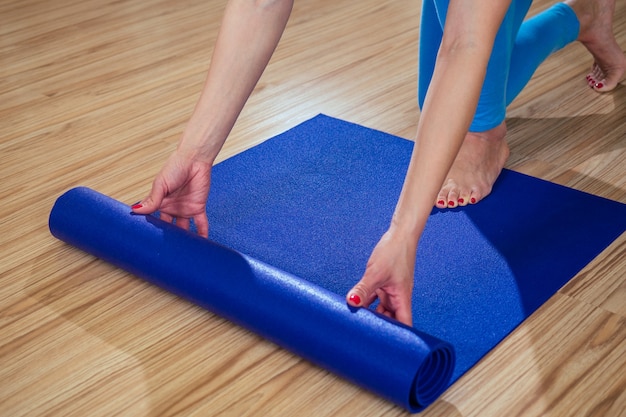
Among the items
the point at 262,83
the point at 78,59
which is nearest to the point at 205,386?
the point at 262,83

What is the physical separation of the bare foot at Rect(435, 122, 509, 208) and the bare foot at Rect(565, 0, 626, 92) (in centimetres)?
56

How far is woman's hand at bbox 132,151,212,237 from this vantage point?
1514mm

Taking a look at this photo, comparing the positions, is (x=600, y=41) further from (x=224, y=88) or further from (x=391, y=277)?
(x=391, y=277)

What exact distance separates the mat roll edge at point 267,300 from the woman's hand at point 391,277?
0.03m

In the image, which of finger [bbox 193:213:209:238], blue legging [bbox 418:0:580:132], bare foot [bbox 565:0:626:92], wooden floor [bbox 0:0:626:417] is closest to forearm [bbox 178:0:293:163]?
finger [bbox 193:213:209:238]

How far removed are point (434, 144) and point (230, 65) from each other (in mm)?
466

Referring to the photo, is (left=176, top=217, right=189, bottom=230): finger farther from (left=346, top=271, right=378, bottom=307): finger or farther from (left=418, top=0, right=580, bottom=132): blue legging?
(left=418, top=0, right=580, bottom=132): blue legging

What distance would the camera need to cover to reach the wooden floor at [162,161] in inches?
49.5

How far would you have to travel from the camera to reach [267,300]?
1299mm

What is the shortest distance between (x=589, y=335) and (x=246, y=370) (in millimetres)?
563

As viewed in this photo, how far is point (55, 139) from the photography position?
2.18 meters

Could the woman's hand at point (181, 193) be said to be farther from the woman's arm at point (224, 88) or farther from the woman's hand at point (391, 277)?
the woman's hand at point (391, 277)

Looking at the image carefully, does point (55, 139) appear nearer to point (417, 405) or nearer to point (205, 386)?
point (205, 386)

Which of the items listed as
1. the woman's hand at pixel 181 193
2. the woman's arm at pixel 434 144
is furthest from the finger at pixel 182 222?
the woman's arm at pixel 434 144
